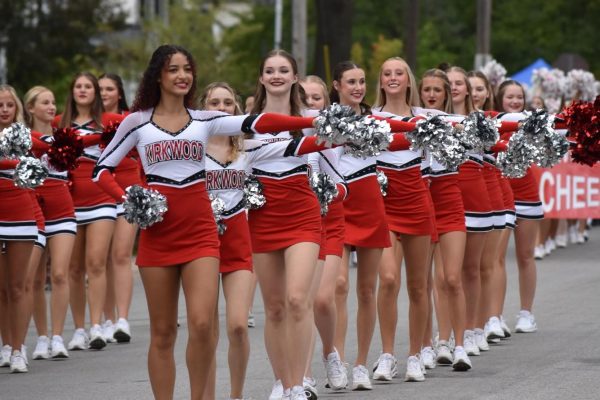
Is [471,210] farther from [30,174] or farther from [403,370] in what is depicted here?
[30,174]

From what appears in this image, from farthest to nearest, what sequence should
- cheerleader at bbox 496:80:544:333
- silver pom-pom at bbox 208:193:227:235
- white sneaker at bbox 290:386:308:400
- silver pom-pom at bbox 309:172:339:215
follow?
cheerleader at bbox 496:80:544:333, silver pom-pom at bbox 309:172:339:215, silver pom-pom at bbox 208:193:227:235, white sneaker at bbox 290:386:308:400

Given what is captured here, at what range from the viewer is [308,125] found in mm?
8977

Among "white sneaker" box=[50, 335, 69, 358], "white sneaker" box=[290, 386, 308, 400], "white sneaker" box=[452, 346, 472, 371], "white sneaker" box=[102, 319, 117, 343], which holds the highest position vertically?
"white sneaker" box=[290, 386, 308, 400]

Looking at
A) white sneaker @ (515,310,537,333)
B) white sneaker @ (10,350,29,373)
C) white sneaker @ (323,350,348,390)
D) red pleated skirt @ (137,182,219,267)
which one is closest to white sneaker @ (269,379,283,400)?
white sneaker @ (323,350,348,390)

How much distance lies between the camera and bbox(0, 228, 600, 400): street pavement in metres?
10.9

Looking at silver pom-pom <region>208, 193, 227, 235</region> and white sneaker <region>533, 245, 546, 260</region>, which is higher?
Result: silver pom-pom <region>208, 193, 227, 235</region>

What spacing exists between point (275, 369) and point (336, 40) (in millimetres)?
21845

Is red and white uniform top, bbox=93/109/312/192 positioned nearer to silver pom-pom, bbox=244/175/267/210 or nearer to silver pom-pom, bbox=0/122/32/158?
silver pom-pom, bbox=244/175/267/210

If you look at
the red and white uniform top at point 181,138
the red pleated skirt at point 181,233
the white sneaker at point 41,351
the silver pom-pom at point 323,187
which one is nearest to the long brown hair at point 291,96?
the silver pom-pom at point 323,187

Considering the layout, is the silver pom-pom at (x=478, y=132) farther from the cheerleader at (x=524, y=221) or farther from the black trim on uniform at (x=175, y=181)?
the cheerleader at (x=524, y=221)

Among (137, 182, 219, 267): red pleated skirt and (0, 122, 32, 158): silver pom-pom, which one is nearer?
(137, 182, 219, 267): red pleated skirt

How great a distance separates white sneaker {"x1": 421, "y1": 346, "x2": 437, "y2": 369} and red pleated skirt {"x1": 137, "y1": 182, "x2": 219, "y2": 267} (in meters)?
3.63

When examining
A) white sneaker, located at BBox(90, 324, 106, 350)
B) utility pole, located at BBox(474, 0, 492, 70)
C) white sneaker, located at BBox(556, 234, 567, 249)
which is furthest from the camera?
utility pole, located at BBox(474, 0, 492, 70)

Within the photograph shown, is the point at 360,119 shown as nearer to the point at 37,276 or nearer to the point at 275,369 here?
the point at 275,369
